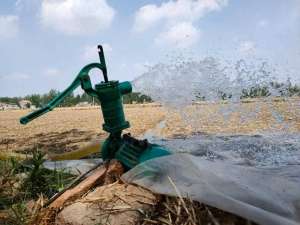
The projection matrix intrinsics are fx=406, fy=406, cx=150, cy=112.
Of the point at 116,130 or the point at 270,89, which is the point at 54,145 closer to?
the point at 270,89

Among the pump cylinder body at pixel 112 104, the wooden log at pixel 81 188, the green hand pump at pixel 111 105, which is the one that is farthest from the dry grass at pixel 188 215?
the pump cylinder body at pixel 112 104

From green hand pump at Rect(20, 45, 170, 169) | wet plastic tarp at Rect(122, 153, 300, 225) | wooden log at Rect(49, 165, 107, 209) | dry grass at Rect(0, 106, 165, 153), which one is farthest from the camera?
dry grass at Rect(0, 106, 165, 153)

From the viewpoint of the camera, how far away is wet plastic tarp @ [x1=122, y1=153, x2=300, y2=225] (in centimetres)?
183

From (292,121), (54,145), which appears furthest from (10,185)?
(292,121)

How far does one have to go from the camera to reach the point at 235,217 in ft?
6.04

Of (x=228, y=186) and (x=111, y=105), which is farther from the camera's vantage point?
(x=111, y=105)

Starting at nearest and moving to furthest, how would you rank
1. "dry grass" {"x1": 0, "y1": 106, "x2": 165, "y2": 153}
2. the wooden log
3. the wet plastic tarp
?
the wet plastic tarp
the wooden log
"dry grass" {"x1": 0, "y1": 106, "x2": 165, "y2": 153}

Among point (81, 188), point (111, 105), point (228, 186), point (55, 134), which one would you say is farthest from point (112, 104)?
point (55, 134)

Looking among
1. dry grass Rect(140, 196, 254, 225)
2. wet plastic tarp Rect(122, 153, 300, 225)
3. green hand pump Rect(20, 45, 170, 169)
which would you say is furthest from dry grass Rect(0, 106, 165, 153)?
dry grass Rect(140, 196, 254, 225)

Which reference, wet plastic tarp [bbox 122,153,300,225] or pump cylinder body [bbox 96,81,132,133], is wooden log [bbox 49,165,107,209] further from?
pump cylinder body [bbox 96,81,132,133]

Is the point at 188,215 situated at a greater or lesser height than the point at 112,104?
lesser

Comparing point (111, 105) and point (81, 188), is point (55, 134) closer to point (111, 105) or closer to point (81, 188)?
point (111, 105)

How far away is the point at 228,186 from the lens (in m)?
2.02

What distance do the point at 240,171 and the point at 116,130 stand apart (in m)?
0.94
